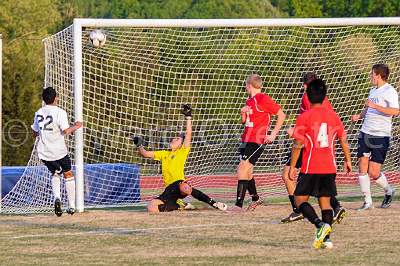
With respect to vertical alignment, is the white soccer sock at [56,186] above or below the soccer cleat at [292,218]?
above

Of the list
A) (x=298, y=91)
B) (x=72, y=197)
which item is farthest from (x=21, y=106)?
(x=72, y=197)

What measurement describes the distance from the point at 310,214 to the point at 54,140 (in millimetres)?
4956

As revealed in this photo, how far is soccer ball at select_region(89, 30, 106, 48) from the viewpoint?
15.6m

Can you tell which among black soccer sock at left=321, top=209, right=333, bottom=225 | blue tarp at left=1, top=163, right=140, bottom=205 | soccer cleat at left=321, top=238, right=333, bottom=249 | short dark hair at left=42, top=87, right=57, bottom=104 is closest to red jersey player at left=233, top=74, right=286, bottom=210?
short dark hair at left=42, top=87, right=57, bottom=104

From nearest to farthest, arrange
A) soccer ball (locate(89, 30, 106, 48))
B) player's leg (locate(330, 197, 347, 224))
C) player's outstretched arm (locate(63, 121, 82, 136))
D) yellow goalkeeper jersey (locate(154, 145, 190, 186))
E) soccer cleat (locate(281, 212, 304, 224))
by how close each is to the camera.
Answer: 1. player's leg (locate(330, 197, 347, 224))
2. soccer cleat (locate(281, 212, 304, 224))
3. player's outstretched arm (locate(63, 121, 82, 136))
4. yellow goalkeeper jersey (locate(154, 145, 190, 186))
5. soccer ball (locate(89, 30, 106, 48))

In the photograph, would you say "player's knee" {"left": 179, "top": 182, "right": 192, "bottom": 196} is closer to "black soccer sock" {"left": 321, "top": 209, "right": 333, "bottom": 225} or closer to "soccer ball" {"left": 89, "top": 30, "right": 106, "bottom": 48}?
"soccer ball" {"left": 89, "top": 30, "right": 106, "bottom": 48}

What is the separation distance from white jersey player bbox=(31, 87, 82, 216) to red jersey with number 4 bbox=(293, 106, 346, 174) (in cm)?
439

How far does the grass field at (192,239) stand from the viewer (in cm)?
1041

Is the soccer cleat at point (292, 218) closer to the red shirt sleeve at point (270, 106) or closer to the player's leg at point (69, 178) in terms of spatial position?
the red shirt sleeve at point (270, 106)

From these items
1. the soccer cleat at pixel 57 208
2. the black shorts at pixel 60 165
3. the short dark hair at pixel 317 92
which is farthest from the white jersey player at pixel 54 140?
the short dark hair at pixel 317 92

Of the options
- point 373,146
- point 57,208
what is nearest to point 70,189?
point 57,208

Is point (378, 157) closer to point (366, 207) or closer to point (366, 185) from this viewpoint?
point (366, 185)

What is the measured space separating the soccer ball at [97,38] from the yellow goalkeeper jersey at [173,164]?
1740mm

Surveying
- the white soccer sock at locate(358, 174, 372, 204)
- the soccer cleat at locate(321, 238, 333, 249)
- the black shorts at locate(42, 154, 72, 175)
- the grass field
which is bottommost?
the grass field
